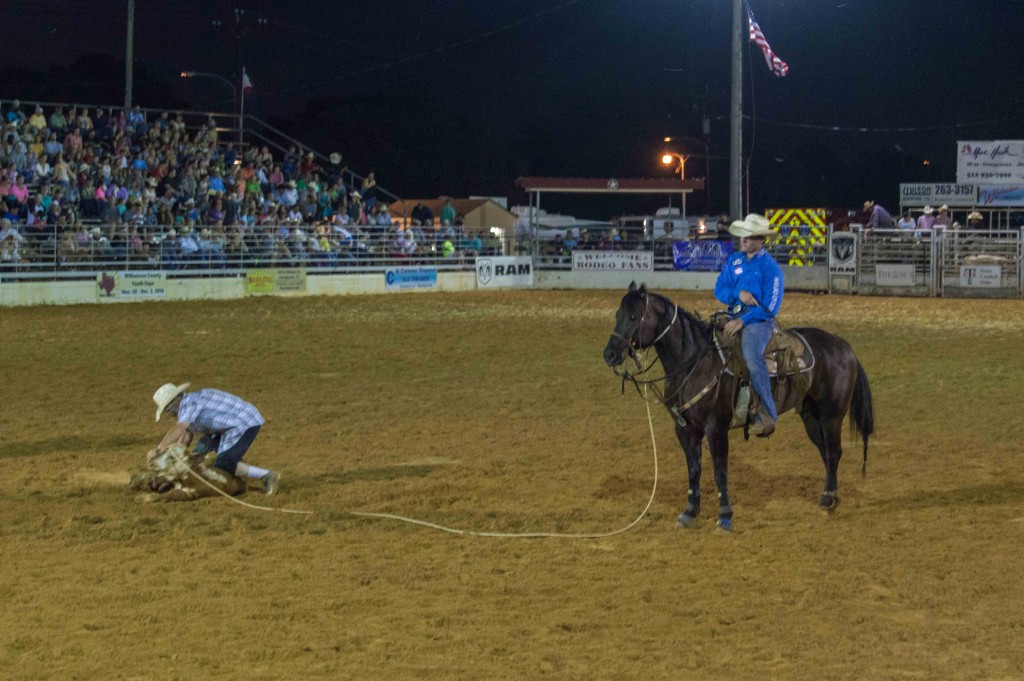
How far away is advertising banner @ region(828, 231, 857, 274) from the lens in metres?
30.6

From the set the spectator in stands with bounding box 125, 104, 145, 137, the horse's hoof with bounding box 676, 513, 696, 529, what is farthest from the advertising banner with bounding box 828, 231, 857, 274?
the horse's hoof with bounding box 676, 513, 696, 529

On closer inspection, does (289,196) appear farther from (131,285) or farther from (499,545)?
(499,545)

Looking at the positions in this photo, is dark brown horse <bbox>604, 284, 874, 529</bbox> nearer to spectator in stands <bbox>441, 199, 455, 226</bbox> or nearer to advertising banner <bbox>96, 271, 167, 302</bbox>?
advertising banner <bbox>96, 271, 167, 302</bbox>

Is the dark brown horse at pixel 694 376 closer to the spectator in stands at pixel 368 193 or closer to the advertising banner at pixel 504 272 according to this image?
the advertising banner at pixel 504 272

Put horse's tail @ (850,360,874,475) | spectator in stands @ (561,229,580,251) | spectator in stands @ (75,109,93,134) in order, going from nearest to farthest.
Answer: horse's tail @ (850,360,874,475) < spectator in stands @ (75,109,93,134) < spectator in stands @ (561,229,580,251)

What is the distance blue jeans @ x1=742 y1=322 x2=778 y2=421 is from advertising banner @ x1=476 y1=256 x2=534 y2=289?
25.4 meters

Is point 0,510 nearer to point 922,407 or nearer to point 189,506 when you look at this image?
point 189,506

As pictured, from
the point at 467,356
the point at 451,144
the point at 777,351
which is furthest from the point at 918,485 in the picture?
the point at 451,144

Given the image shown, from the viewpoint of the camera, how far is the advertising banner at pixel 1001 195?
37781 mm

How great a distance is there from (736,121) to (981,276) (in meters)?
7.22

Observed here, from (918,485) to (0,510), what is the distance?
261 inches

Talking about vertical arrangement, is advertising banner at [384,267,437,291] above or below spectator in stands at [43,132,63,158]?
below

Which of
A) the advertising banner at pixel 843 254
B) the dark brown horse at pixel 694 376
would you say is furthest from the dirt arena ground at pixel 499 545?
the advertising banner at pixel 843 254

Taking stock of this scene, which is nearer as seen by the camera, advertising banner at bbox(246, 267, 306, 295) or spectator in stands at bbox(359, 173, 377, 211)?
advertising banner at bbox(246, 267, 306, 295)
